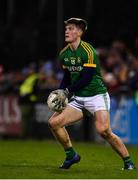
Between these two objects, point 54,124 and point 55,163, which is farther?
point 55,163

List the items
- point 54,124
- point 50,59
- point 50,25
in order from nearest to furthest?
1. point 54,124
2. point 50,59
3. point 50,25

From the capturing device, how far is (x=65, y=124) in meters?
12.6

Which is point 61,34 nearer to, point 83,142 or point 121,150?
point 83,142

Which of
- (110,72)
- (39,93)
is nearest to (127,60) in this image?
(110,72)

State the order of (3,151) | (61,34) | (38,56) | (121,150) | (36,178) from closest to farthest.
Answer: (36,178), (121,150), (3,151), (61,34), (38,56)

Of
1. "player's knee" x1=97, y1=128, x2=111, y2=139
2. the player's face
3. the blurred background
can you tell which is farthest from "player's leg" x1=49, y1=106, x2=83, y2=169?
the blurred background

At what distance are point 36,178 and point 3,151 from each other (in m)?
6.28

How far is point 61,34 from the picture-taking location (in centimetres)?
2500

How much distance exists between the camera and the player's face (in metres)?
12.7

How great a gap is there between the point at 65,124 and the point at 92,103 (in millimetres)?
538

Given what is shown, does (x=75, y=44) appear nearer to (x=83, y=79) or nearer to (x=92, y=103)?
(x=83, y=79)

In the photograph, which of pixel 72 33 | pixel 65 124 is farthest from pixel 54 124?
pixel 72 33

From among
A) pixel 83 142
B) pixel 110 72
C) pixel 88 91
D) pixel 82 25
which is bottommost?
pixel 83 142

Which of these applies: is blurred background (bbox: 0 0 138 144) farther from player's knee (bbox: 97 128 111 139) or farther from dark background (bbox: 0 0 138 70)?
player's knee (bbox: 97 128 111 139)
